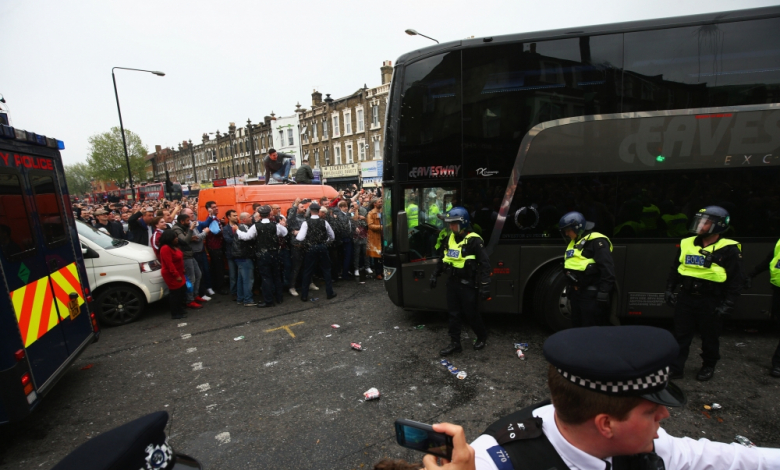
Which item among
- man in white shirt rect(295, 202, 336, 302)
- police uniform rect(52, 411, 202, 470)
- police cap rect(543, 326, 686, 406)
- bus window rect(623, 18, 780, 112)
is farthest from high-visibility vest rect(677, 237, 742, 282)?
man in white shirt rect(295, 202, 336, 302)

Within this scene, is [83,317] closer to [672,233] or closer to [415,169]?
[415,169]

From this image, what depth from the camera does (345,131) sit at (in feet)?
113

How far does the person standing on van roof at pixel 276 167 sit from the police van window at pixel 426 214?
24.1 ft

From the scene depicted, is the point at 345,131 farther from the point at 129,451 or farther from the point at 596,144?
the point at 129,451

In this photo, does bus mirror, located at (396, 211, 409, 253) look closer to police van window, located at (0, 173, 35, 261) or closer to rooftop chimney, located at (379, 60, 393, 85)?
police van window, located at (0, 173, 35, 261)

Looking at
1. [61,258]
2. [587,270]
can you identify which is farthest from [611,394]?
[61,258]

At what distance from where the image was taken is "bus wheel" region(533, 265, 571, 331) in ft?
17.2

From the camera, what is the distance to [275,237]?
7.27 metres

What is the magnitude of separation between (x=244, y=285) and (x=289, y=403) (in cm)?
399

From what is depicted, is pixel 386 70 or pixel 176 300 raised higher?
pixel 386 70

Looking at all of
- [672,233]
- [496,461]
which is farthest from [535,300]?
[496,461]

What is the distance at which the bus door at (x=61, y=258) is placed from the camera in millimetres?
4074

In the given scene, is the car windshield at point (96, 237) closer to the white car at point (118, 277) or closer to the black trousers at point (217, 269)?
the white car at point (118, 277)

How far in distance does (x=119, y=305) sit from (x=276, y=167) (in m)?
6.33
